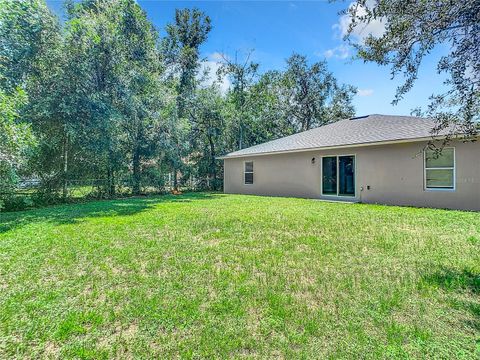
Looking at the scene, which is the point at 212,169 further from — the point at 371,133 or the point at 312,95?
the point at 312,95

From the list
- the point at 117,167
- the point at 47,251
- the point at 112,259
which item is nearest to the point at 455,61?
the point at 112,259

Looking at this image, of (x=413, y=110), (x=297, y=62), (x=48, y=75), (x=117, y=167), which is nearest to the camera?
(x=413, y=110)

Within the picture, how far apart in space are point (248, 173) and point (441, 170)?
31.5ft

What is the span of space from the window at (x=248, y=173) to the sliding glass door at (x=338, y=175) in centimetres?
474

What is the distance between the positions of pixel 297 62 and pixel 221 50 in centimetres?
857

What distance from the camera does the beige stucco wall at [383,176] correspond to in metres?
8.80

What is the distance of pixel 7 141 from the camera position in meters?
7.02

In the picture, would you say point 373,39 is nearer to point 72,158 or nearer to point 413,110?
point 413,110

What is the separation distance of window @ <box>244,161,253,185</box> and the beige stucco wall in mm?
264

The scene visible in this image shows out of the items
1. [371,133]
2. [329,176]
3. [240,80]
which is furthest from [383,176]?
[240,80]

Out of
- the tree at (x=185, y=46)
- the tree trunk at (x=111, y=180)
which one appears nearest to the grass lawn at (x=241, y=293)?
the tree trunk at (x=111, y=180)

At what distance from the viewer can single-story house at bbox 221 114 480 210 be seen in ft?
29.5

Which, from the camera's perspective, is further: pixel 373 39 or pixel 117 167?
pixel 117 167

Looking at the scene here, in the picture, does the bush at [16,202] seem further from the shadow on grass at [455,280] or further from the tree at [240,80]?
the tree at [240,80]
